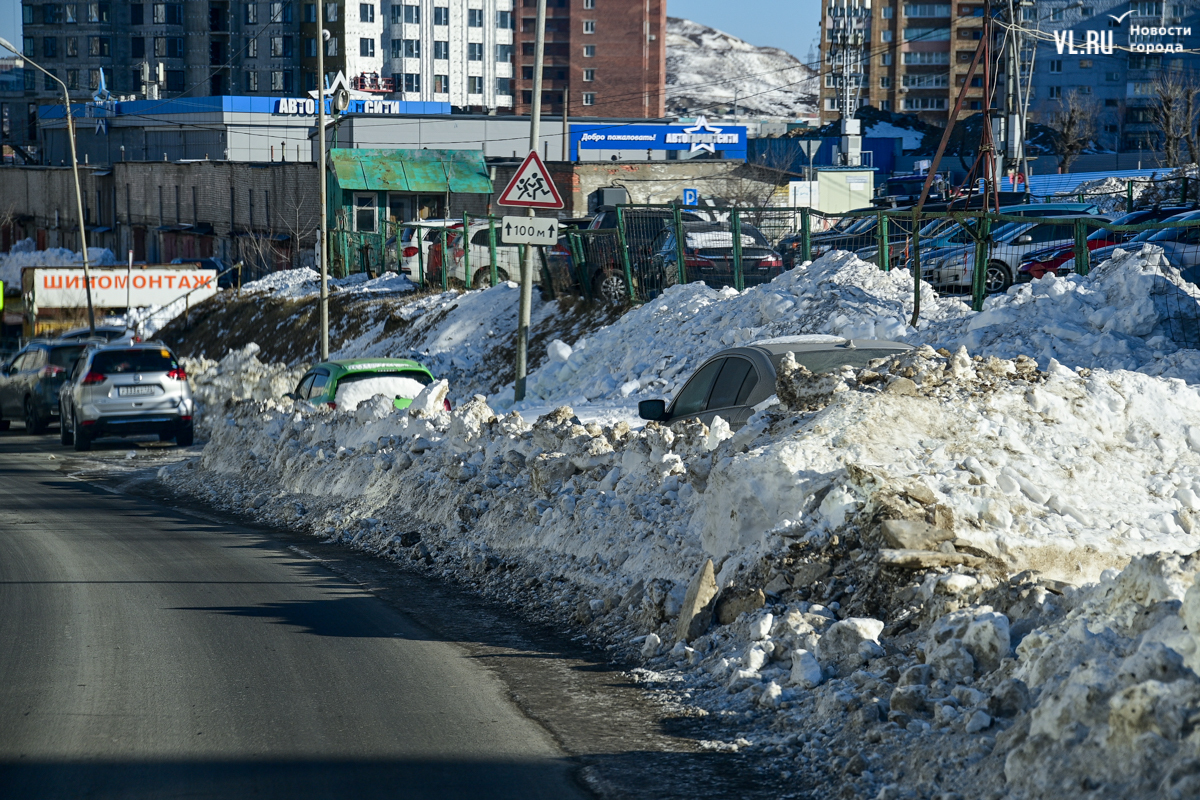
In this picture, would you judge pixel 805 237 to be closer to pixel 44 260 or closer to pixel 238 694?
pixel 238 694

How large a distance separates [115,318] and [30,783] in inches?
1721

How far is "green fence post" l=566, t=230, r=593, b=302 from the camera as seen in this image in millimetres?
26312

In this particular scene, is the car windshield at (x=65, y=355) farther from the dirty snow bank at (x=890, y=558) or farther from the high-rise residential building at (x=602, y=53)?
the high-rise residential building at (x=602, y=53)

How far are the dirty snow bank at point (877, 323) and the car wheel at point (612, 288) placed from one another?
7.88 feet

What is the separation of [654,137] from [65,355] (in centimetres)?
4734

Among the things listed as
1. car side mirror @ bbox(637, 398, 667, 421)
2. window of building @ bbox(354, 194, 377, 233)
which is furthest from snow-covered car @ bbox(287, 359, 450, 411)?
window of building @ bbox(354, 194, 377, 233)

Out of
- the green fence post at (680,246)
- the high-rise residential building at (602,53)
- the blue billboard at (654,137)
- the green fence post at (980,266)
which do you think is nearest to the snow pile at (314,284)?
the green fence post at (680,246)

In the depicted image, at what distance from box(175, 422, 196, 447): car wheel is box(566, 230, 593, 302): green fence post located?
840cm

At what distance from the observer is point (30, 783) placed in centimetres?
554

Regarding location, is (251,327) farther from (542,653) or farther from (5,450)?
(542,653)

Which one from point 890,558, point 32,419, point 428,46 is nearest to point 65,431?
point 32,419

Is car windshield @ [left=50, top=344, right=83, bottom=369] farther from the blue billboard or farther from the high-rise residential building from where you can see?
the high-rise residential building

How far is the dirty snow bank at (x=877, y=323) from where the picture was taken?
1598 centimetres

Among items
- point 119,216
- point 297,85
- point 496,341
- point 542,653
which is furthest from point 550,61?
point 542,653
